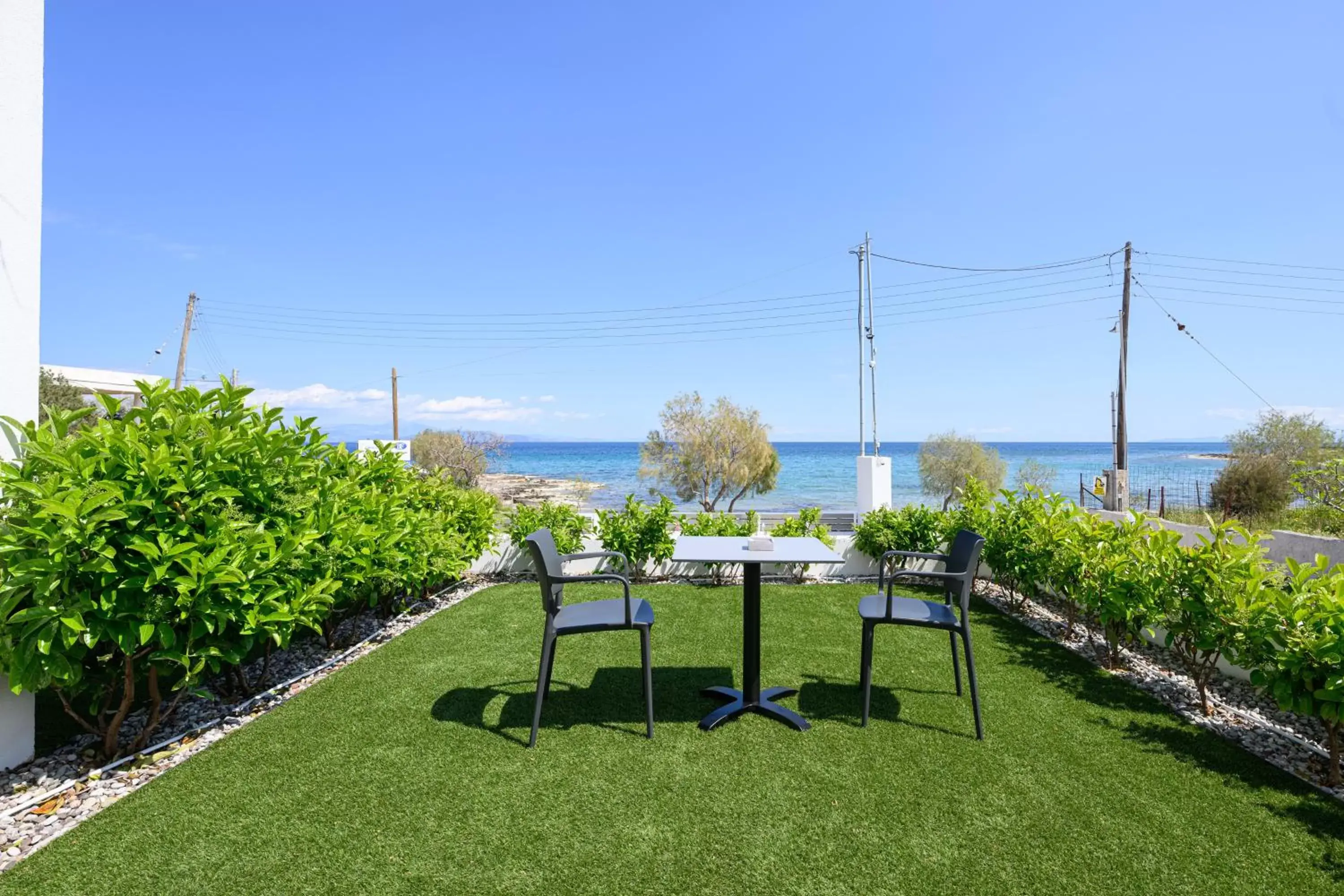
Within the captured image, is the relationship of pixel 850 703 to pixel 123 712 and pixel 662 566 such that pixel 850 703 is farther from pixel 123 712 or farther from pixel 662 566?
pixel 662 566

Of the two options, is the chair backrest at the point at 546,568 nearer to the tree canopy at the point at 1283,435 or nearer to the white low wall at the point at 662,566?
the white low wall at the point at 662,566

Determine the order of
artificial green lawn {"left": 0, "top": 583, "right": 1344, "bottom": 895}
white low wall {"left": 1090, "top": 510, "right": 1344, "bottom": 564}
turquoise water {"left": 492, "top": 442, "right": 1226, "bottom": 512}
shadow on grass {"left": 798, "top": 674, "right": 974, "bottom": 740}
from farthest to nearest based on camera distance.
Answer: turquoise water {"left": 492, "top": 442, "right": 1226, "bottom": 512}, white low wall {"left": 1090, "top": 510, "right": 1344, "bottom": 564}, shadow on grass {"left": 798, "top": 674, "right": 974, "bottom": 740}, artificial green lawn {"left": 0, "top": 583, "right": 1344, "bottom": 895}

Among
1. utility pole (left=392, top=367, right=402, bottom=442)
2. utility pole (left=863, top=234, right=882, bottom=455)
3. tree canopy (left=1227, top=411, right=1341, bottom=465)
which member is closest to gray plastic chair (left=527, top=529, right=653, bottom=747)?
utility pole (left=863, top=234, right=882, bottom=455)

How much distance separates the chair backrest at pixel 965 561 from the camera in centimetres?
276

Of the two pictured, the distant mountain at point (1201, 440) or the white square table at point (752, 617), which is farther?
the distant mountain at point (1201, 440)

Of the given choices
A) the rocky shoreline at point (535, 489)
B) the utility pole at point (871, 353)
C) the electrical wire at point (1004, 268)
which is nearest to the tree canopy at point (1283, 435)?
the electrical wire at point (1004, 268)

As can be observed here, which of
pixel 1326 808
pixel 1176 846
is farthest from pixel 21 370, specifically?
pixel 1326 808

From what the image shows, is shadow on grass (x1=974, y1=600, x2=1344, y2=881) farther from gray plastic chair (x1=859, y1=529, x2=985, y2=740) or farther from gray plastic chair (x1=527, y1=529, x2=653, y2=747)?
gray plastic chair (x1=527, y1=529, x2=653, y2=747)

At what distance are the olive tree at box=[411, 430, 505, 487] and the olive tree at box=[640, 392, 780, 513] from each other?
795 centimetres

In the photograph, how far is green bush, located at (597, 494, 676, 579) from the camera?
6.09 meters

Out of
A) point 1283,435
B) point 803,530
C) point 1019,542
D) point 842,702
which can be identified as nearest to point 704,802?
point 842,702

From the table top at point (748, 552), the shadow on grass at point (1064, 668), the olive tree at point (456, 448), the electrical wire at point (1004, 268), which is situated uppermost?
the electrical wire at point (1004, 268)

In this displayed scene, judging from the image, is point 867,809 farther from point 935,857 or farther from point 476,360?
point 476,360

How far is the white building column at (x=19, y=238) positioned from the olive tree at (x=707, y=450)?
17.9 metres
